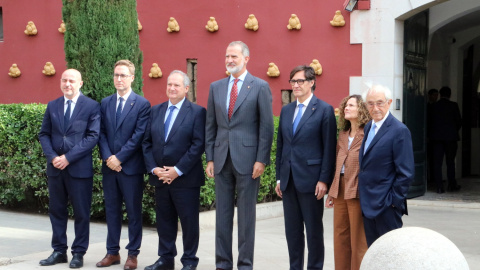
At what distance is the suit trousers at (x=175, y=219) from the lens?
7523 millimetres

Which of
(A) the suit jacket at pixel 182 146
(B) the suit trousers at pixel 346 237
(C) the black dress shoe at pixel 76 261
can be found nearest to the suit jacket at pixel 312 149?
(B) the suit trousers at pixel 346 237

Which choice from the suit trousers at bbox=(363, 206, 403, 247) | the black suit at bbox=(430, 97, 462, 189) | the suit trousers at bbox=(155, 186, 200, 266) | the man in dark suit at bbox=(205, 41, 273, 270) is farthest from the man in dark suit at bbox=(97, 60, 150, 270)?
the black suit at bbox=(430, 97, 462, 189)

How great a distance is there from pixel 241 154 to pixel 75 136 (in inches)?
63.7

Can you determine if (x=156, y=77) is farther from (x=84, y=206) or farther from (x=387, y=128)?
(x=387, y=128)

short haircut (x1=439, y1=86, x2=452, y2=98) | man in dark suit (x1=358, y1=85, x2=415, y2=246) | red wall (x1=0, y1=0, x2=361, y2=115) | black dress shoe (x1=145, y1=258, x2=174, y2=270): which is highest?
red wall (x1=0, y1=0, x2=361, y2=115)

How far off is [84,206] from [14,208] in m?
3.92

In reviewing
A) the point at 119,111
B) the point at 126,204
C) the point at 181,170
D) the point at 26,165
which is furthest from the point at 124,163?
the point at 26,165

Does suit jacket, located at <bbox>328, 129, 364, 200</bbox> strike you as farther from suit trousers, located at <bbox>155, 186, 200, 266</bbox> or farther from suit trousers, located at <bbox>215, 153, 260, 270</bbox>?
suit trousers, located at <bbox>155, 186, 200, 266</bbox>

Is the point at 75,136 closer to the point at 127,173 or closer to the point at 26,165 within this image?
the point at 127,173

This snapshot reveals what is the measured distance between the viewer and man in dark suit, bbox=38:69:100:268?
774 centimetres

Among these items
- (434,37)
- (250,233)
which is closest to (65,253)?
(250,233)

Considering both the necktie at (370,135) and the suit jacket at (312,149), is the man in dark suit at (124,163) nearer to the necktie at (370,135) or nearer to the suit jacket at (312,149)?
the suit jacket at (312,149)

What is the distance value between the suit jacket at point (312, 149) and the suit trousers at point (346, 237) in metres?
0.22

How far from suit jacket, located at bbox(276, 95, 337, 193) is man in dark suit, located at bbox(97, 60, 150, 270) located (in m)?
1.49
